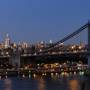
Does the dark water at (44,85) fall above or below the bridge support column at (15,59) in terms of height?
below

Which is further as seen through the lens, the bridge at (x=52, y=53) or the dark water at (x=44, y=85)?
the bridge at (x=52, y=53)

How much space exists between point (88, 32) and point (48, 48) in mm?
17691

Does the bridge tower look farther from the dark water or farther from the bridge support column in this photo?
the dark water

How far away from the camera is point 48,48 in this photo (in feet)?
362

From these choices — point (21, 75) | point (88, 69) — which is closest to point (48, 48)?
point (21, 75)

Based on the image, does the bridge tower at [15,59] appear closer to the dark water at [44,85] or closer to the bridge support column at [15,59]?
the bridge support column at [15,59]

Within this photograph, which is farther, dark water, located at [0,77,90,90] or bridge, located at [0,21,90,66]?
bridge, located at [0,21,90,66]

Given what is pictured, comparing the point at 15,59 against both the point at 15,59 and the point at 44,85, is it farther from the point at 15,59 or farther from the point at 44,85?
the point at 44,85

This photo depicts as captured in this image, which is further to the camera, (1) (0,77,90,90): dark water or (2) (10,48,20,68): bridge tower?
(2) (10,48,20,68): bridge tower

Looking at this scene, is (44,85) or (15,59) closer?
(44,85)

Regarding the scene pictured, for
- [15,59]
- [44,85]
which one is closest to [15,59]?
[15,59]

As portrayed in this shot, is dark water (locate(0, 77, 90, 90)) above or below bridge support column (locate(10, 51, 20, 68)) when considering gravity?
below

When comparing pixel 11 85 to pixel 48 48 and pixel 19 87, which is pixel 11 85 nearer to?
pixel 19 87

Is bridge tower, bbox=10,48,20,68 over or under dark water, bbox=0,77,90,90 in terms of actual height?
over
